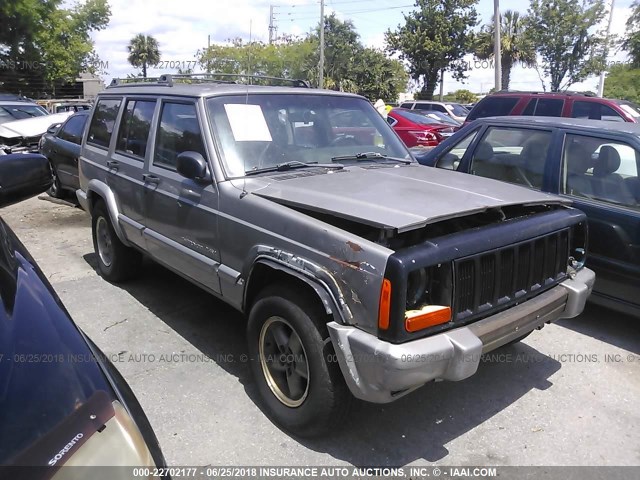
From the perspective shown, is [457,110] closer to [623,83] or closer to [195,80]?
[623,83]

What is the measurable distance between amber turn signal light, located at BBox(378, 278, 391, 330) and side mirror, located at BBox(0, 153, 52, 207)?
5.61 ft

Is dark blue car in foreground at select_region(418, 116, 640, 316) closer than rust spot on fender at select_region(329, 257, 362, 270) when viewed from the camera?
No

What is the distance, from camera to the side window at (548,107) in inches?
393

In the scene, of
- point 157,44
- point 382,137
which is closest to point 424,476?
point 382,137

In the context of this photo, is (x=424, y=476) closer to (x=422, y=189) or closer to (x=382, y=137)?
(x=422, y=189)

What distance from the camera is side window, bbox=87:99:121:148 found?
507 centimetres

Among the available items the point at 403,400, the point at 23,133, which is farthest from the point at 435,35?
the point at 403,400

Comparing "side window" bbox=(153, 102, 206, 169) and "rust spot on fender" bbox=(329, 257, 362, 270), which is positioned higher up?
"side window" bbox=(153, 102, 206, 169)

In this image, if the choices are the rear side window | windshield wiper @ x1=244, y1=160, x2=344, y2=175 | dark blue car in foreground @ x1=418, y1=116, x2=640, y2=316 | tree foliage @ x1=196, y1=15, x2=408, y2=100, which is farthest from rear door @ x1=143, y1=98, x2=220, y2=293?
tree foliage @ x1=196, y1=15, x2=408, y2=100

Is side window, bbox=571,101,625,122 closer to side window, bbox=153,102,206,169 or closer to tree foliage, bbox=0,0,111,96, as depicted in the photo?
side window, bbox=153,102,206,169

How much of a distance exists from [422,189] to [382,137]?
1.28m

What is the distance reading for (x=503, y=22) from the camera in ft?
149

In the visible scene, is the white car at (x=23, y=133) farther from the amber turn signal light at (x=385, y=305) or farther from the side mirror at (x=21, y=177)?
the amber turn signal light at (x=385, y=305)

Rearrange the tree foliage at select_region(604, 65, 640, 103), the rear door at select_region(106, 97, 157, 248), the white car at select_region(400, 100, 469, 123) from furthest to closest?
the tree foliage at select_region(604, 65, 640, 103) < the white car at select_region(400, 100, 469, 123) < the rear door at select_region(106, 97, 157, 248)
